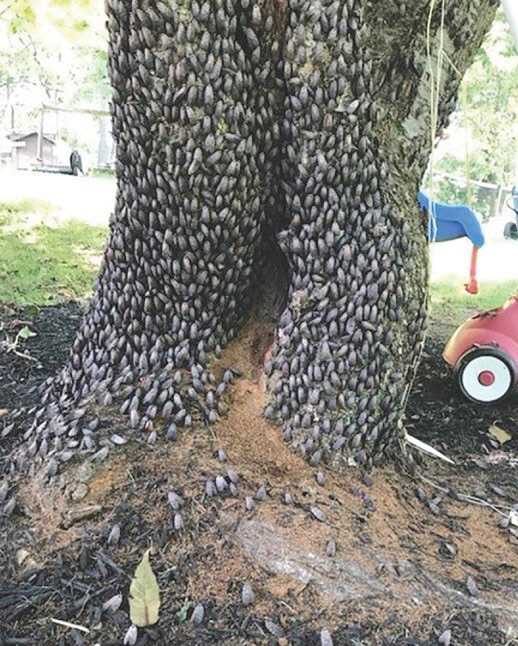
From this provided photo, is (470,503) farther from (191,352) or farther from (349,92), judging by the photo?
(349,92)

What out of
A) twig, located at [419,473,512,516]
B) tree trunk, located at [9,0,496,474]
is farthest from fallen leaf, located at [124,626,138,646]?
twig, located at [419,473,512,516]

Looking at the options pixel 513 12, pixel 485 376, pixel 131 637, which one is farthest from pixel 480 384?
pixel 131 637

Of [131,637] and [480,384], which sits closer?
[131,637]

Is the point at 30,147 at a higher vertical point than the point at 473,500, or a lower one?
lower

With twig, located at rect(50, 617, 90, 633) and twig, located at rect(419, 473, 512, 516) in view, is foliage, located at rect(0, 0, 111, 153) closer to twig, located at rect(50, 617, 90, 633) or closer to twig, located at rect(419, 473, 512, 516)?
twig, located at rect(419, 473, 512, 516)

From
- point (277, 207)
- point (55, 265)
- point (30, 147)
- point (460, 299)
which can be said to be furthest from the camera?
point (30, 147)

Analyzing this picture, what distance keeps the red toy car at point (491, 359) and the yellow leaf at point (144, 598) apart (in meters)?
2.53

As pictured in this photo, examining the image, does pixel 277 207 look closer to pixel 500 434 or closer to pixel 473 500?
pixel 473 500

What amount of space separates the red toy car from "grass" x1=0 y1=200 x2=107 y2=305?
Answer: 10.6 ft

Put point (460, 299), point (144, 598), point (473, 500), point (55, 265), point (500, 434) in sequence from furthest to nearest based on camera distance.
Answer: point (460, 299), point (55, 265), point (500, 434), point (473, 500), point (144, 598)

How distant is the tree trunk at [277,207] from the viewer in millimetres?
2176

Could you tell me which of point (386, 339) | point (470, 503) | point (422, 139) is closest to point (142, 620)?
point (386, 339)

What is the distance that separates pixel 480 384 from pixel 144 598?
259 cm

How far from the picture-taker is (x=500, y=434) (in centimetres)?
360
